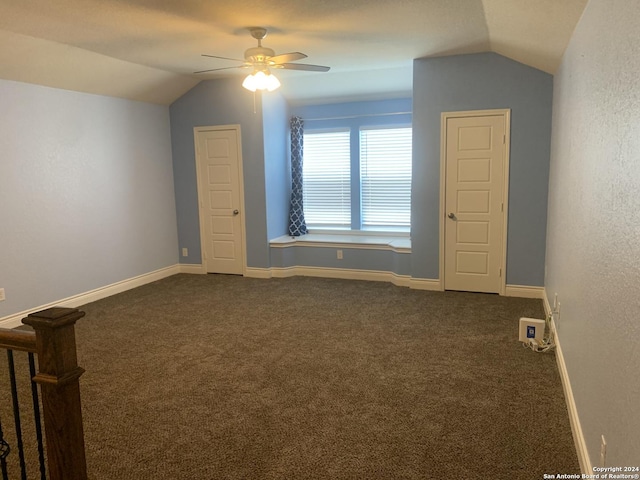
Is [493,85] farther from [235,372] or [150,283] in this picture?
[150,283]

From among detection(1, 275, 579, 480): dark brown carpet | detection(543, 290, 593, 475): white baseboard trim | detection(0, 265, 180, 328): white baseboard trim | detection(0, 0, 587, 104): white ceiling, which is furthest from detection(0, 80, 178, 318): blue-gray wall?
detection(543, 290, 593, 475): white baseboard trim

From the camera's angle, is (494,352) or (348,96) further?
(348,96)

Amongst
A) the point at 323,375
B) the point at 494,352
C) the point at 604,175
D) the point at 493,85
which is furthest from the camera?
the point at 493,85

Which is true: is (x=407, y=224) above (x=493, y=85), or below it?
below

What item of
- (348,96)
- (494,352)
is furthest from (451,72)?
(494,352)

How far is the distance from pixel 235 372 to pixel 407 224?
3.83m

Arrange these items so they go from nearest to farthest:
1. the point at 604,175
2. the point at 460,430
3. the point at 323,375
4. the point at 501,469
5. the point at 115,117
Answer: the point at 604,175
the point at 501,469
the point at 460,430
the point at 323,375
the point at 115,117

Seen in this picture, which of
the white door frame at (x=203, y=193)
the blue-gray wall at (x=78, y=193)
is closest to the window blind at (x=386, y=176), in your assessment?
the white door frame at (x=203, y=193)

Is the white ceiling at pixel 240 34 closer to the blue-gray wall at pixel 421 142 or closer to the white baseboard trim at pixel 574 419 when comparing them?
the blue-gray wall at pixel 421 142

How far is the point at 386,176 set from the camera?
6.59m

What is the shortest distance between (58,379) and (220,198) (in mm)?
5068

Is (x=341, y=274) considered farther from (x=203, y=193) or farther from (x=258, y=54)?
(x=258, y=54)

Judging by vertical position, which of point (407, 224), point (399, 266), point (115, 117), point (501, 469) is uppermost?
point (115, 117)

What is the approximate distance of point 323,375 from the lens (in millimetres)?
3355
